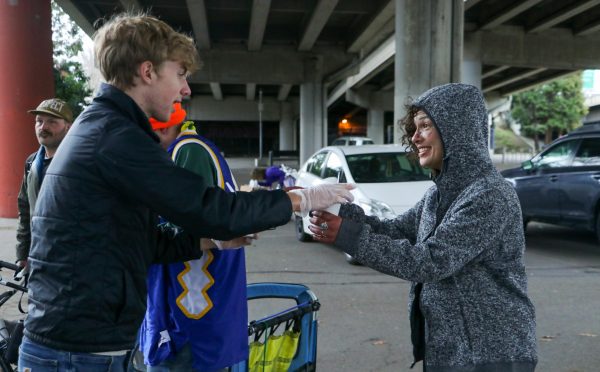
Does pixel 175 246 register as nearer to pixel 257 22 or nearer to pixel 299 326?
pixel 299 326

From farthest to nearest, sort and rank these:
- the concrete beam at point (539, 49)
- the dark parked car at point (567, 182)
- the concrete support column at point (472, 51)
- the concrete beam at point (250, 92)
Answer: the concrete beam at point (250, 92)
the concrete beam at point (539, 49)
the concrete support column at point (472, 51)
the dark parked car at point (567, 182)

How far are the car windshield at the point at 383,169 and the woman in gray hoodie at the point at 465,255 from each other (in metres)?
6.64

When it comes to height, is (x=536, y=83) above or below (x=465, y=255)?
above

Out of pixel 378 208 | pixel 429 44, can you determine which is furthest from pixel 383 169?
pixel 429 44

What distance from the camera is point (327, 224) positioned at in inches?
80.3

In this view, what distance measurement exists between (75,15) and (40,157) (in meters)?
18.3

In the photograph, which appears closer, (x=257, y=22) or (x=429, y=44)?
(x=429, y=44)

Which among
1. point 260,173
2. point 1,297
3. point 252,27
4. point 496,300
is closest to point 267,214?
point 496,300

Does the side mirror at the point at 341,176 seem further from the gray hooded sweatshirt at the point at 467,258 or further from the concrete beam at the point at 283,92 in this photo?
the concrete beam at the point at 283,92

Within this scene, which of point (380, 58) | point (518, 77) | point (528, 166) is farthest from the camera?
point (518, 77)

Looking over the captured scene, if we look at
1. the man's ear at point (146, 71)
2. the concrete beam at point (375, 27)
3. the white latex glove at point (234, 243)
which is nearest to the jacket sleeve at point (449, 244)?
the white latex glove at point (234, 243)

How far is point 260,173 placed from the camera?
10.9 metres

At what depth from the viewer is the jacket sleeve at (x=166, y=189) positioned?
5.29 ft

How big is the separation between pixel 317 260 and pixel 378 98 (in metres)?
37.7
